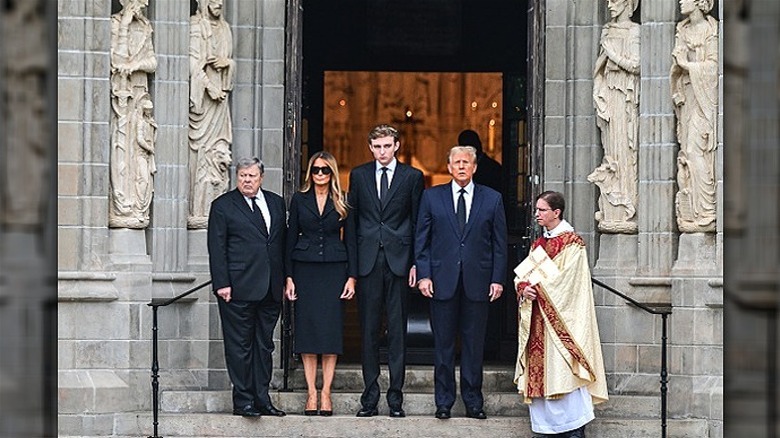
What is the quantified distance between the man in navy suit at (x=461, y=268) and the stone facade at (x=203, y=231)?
1.37 metres

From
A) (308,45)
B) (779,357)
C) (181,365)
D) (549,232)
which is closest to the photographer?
(779,357)

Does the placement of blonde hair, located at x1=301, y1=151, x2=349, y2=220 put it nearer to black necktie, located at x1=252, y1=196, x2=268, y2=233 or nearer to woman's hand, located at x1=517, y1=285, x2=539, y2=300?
black necktie, located at x1=252, y1=196, x2=268, y2=233

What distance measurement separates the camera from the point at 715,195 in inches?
361

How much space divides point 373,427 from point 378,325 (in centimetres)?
69

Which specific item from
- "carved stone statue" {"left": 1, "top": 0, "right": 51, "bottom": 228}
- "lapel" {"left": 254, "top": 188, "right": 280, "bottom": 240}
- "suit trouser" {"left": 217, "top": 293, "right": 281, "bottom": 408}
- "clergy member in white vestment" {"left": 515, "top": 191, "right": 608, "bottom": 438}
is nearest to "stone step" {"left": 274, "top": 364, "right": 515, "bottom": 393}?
"suit trouser" {"left": 217, "top": 293, "right": 281, "bottom": 408}

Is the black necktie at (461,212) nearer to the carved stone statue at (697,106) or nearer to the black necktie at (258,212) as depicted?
the black necktie at (258,212)

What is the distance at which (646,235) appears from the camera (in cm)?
950

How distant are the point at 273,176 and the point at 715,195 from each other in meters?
3.40

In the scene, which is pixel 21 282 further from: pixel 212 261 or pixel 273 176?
pixel 273 176

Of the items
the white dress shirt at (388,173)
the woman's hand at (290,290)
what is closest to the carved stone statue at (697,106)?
the white dress shirt at (388,173)

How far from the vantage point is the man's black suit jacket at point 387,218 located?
8.64 meters

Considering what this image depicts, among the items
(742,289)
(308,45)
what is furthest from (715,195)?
(742,289)

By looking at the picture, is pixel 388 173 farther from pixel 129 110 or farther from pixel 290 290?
pixel 129 110

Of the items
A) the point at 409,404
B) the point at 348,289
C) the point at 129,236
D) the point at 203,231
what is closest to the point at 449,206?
the point at 348,289
